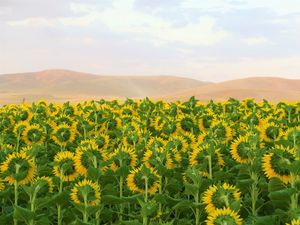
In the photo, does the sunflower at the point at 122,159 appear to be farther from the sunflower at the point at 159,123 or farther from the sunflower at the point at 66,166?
the sunflower at the point at 159,123

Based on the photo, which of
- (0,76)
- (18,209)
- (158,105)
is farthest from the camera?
(0,76)

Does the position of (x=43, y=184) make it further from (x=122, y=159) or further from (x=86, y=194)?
(x=122, y=159)

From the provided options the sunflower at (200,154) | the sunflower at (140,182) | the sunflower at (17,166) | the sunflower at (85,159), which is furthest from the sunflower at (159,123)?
the sunflower at (17,166)

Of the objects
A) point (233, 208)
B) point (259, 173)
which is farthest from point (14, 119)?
point (233, 208)

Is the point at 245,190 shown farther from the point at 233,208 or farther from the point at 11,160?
the point at 11,160

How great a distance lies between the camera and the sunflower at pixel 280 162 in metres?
6.61

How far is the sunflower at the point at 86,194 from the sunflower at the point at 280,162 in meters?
2.04

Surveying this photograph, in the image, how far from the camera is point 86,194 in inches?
252

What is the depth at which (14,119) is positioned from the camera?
13.7m

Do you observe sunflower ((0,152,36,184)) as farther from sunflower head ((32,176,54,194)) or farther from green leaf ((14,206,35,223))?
green leaf ((14,206,35,223))

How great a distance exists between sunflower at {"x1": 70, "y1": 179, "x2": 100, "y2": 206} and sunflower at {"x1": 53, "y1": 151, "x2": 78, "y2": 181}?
0.76 m

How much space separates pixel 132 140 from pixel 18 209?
3959 mm

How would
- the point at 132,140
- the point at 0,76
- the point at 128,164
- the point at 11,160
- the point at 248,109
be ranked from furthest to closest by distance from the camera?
the point at 0,76, the point at 248,109, the point at 132,140, the point at 128,164, the point at 11,160

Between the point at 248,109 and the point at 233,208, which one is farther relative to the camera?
the point at 248,109
